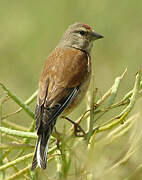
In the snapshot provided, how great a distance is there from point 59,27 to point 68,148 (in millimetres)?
4258

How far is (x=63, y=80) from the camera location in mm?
3518

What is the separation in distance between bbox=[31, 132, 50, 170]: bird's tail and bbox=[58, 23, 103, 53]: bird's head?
1749 mm

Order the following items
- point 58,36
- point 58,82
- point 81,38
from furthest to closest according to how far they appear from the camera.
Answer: point 58,36 < point 81,38 < point 58,82

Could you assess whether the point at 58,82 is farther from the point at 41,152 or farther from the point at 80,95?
the point at 41,152

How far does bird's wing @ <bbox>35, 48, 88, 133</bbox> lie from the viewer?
3.10 meters

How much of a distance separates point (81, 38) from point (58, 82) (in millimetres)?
963

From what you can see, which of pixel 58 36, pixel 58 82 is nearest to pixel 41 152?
pixel 58 82

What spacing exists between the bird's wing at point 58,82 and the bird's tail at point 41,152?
18cm

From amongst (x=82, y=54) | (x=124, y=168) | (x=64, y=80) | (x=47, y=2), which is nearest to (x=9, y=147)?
(x=124, y=168)

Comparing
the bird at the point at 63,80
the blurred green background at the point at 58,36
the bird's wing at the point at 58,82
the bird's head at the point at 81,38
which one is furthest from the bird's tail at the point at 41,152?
the blurred green background at the point at 58,36

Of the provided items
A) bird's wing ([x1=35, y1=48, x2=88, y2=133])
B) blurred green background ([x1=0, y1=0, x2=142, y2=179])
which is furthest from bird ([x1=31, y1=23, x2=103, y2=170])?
blurred green background ([x1=0, y1=0, x2=142, y2=179])

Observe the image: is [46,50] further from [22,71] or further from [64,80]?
[64,80]

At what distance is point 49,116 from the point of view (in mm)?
3025

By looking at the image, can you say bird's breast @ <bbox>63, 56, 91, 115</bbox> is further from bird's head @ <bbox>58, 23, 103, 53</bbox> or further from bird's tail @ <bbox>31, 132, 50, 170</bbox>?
bird's tail @ <bbox>31, 132, 50, 170</bbox>
